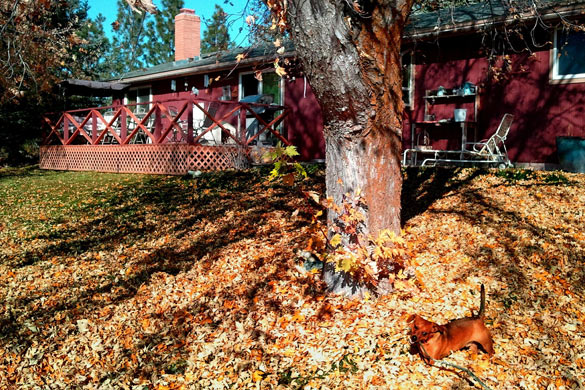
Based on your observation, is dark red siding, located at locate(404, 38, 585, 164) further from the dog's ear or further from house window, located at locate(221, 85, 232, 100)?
house window, located at locate(221, 85, 232, 100)

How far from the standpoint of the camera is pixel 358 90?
3277 millimetres

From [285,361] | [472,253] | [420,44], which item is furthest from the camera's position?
[420,44]

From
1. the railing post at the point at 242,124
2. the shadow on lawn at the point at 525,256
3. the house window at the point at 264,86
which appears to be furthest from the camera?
the house window at the point at 264,86

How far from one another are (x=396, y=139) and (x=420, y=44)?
300 inches

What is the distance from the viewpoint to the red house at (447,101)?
847 centimetres

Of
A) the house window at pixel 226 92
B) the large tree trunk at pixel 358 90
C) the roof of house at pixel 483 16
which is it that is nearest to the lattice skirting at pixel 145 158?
the house window at pixel 226 92

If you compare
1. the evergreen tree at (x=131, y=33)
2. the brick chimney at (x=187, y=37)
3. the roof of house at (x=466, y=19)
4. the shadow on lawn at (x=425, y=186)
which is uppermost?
the brick chimney at (x=187, y=37)

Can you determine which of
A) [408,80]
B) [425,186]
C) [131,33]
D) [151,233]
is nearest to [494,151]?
[408,80]

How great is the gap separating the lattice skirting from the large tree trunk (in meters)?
6.78

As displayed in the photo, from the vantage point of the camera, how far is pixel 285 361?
3.10m

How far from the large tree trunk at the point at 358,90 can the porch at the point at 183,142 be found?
22.5ft

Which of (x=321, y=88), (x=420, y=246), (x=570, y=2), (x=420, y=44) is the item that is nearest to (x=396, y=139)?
(x=321, y=88)

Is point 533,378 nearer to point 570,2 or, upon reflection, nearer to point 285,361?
point 285,361

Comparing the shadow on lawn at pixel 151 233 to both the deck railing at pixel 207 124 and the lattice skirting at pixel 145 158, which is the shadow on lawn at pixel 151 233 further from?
the deck railing at pixel 207 124
